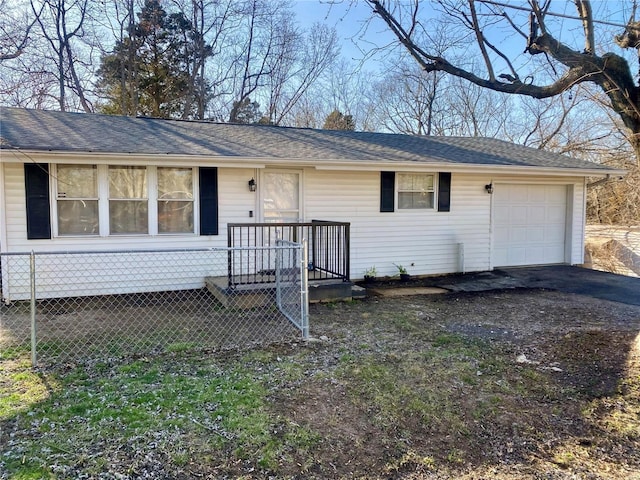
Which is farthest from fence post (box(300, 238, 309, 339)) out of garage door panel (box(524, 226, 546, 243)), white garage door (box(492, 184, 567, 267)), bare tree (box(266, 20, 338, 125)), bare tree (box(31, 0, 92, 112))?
bare tree (box(266, 20, 338, 125))

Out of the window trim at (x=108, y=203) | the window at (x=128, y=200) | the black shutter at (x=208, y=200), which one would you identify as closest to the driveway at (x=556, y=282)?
the black shutter at (x=208, y=200)

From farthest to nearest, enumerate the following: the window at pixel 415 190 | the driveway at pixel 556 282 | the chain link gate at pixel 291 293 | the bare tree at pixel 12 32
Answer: the window at pixel 415 190
the bare tree at pixel 12 32
the driveway at pixel 556 282
the chain link gate at pixel 291 293

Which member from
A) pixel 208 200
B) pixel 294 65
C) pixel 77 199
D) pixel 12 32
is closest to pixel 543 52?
pixel 208 200

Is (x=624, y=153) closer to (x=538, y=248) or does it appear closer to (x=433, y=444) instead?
(x=538, y=248)

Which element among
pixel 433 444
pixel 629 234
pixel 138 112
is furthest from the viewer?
pixel 138 112

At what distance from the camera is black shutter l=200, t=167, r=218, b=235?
26.4 feet

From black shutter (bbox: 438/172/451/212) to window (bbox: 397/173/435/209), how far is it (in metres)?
0.16

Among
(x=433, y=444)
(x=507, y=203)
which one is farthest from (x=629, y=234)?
(x=433, y=444)

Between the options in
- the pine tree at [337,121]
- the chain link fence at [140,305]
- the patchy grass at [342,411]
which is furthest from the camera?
the pine tree at [337,121]

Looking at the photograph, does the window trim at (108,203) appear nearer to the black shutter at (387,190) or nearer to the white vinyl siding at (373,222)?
the white vinyl siding at (373,222)

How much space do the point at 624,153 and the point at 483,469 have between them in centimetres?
1754

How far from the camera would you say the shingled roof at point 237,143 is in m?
7.38

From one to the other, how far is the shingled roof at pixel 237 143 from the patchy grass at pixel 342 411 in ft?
12.6

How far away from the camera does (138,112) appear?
1891 cm
